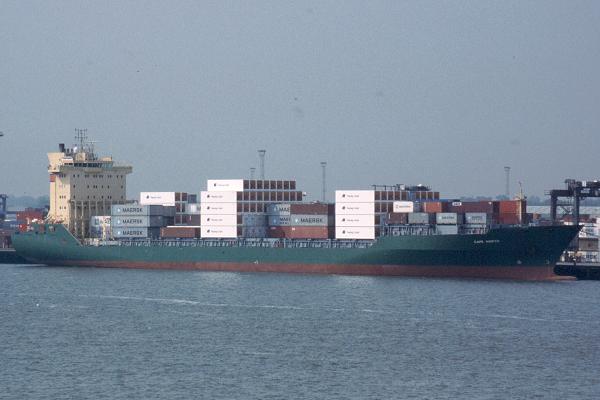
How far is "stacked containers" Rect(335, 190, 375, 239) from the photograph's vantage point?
83.9 m

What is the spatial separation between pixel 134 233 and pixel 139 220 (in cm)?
121

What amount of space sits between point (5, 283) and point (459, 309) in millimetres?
38436

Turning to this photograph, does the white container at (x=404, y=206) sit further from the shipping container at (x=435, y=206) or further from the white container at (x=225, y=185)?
the white container at (x=225, y=185)

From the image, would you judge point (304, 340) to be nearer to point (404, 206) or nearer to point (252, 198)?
point (404, 206)

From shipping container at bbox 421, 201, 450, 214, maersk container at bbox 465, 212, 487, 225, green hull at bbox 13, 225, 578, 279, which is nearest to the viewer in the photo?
green hull at bbox 13, 225, 578, 279

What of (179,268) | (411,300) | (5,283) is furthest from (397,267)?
(5,283)

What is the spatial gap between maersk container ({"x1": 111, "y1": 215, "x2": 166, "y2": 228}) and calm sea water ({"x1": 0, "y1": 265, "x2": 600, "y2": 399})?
16.4m

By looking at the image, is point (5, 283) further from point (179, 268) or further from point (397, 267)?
point (397, 267)

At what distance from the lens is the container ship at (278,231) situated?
7606 centimetres

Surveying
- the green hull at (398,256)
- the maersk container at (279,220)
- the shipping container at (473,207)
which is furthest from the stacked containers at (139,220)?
the shipping container at (473,207)

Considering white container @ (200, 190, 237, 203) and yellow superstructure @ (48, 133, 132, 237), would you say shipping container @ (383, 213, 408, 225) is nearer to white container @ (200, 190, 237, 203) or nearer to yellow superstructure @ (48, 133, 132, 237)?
white container @ (200, 190, 237, 203)

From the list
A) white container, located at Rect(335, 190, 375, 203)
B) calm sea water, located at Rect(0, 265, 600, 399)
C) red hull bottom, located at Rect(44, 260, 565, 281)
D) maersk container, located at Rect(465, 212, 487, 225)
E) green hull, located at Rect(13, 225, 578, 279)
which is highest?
white container, located at Rect(335, 190, 375, 203)

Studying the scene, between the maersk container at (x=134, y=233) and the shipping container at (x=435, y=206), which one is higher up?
the shipping container at (x=435, y=206)

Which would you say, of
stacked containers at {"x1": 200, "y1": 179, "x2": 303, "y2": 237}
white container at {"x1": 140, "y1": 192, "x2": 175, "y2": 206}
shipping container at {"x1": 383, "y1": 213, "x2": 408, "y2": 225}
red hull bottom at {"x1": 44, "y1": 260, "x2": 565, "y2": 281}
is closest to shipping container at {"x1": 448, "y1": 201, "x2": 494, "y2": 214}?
shipping container at {"x1": 383, "y1": 213, "x2": 408, "y2": 225}
